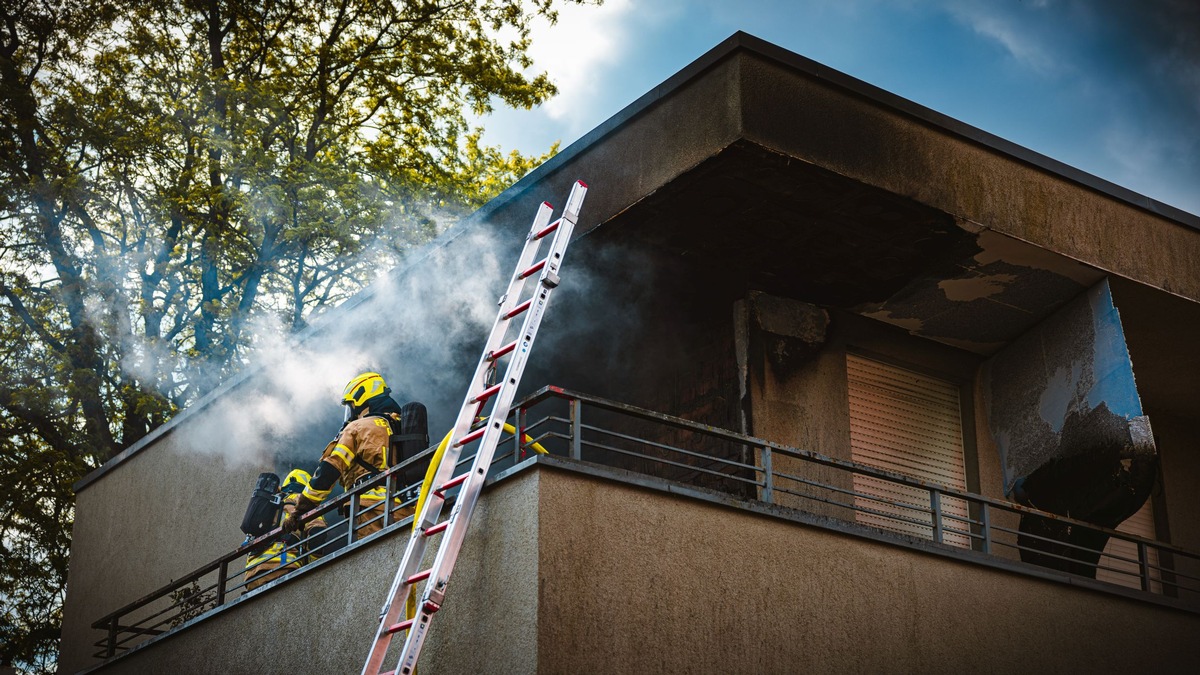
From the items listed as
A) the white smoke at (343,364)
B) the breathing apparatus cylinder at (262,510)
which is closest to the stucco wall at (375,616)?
the breathing apparatus cylinder at (262,510)

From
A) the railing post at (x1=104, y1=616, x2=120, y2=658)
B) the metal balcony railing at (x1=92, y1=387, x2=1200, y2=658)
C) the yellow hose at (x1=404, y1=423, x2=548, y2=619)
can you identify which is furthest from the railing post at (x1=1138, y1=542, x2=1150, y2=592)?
the railing post at (x1=104, y1=616, x2=120, y2=658)

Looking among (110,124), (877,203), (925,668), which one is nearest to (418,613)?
(925,668)

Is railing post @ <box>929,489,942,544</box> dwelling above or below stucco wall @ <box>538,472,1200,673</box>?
above

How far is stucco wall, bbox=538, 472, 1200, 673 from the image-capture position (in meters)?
7.80

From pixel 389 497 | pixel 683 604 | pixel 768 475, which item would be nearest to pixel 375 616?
pixel 389 497

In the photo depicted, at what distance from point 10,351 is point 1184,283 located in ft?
59.0

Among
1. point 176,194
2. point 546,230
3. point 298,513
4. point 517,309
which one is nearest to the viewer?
point 517,309

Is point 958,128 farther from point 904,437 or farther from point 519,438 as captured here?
point 519,438

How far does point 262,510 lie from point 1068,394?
23.6ft

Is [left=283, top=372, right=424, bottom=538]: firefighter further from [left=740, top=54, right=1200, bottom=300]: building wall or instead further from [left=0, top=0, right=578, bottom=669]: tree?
[left=0, top=0, right=578, bottom=669]: tree

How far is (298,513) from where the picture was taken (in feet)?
34.6

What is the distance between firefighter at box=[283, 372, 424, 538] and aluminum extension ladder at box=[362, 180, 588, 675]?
1.82m

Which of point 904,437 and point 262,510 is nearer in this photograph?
point 262,510

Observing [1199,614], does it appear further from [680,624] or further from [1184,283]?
[680,624]
